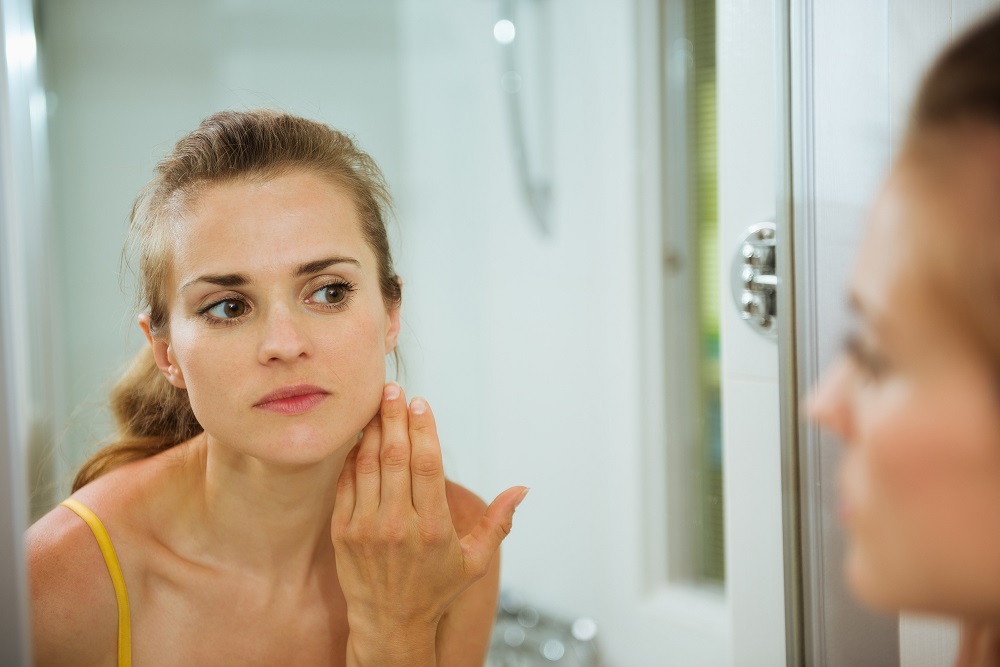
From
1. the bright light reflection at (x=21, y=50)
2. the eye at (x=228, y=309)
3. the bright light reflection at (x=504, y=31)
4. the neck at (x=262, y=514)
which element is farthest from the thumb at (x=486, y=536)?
the bright light reflection at (x=504, y=31)

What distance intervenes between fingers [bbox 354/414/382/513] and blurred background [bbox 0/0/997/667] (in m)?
0.08

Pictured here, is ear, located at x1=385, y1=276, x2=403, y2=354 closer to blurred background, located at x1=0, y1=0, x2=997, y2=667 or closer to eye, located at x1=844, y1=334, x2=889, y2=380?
blurred background, located at x1=0, y1=0, x2=997, y2=667

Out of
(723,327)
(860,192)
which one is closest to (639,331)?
(723,327)

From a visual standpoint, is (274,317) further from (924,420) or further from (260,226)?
(924,420)

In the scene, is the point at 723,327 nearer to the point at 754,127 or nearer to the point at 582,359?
the point at 754,127

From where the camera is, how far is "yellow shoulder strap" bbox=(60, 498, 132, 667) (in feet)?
1.85

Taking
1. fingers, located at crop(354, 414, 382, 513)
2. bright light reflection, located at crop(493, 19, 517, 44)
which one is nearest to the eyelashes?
fingers, located at crop(354, 414, 382, 513)

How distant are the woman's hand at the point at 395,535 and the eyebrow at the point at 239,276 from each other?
103 millimetres

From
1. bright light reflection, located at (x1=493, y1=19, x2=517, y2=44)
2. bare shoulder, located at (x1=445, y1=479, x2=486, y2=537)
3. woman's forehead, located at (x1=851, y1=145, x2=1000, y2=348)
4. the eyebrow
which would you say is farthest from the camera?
bright light reflection, located at (x1=493, y1=19, x2=517, y2=44)

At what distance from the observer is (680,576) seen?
0.89 meters

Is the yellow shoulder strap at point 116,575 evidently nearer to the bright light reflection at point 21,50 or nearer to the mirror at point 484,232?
the mirror at point 484,232

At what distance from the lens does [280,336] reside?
1.68 feet

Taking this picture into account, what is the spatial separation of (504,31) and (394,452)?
0.55 meters

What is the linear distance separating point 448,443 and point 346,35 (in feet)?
1.22
